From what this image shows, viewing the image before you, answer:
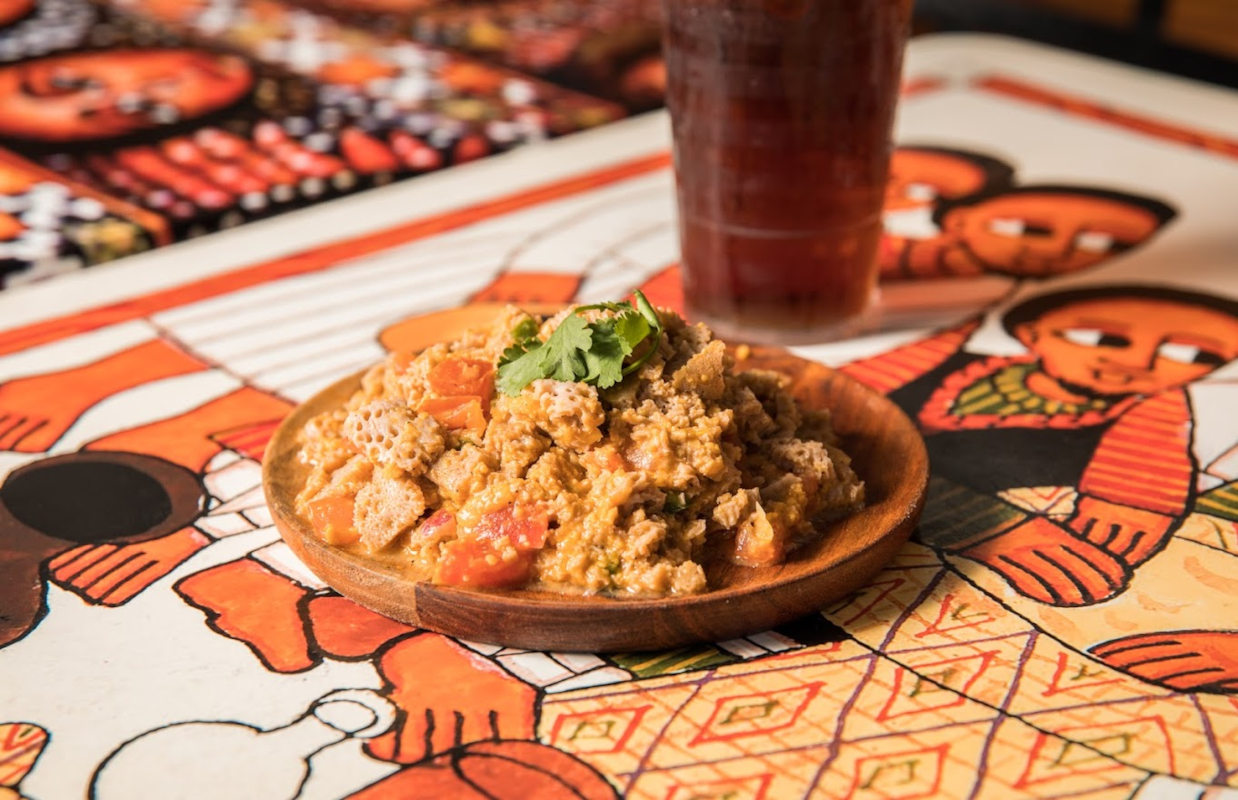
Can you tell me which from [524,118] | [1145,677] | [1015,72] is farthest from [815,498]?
[1015,72]

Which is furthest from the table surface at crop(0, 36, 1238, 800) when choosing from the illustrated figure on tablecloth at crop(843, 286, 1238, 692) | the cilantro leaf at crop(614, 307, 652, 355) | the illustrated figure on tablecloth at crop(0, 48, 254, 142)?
the illustrated figure on tablecloth at crop(0, 48, 254, 142)

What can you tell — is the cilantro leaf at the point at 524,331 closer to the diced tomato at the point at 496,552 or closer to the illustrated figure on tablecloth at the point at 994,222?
the diced tomato at the point at 496,552

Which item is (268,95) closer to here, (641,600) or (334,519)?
(334,519)

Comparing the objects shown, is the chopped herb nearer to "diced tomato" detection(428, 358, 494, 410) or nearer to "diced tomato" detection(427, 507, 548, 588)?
"diced tomato" detection(427, 507, 548, 588)

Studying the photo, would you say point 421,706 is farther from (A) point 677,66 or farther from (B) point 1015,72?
(B) point 1015,72

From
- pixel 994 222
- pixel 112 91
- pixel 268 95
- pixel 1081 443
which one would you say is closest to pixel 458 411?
pixel 1081 443

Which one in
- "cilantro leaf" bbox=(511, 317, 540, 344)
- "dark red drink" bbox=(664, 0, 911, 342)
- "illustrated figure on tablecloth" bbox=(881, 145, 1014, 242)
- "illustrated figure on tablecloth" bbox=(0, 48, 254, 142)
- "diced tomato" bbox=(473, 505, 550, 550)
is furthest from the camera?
"illustrated figure on tablecloth" bbox=(0, 48, 254, 142)
